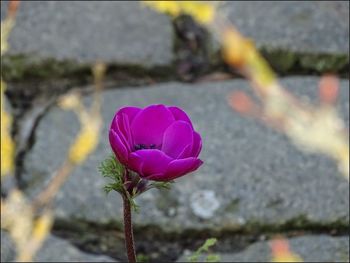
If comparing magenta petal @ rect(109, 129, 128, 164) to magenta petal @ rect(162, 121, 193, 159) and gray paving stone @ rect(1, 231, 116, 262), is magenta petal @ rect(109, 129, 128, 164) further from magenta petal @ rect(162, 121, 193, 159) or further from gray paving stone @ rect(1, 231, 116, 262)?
gray paving stone @ rect(1, 231, 116, 262)

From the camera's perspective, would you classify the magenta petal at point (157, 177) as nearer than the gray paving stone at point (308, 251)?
Yes

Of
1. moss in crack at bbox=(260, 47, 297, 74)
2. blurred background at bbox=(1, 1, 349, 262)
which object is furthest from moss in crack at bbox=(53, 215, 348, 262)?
moss in crack at bbox=(260, 47, 297, 74)

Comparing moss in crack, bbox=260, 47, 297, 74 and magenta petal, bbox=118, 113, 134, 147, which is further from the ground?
moss in crack, bbox=260, 47, 297, 74

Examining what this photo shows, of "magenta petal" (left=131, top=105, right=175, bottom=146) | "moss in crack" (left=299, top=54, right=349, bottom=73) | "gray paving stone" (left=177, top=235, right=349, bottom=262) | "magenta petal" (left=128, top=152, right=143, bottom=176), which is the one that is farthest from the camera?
"moss in crack" (left=299, top=54, right=349, bottom=73)

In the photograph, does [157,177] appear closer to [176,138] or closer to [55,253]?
[176,138]

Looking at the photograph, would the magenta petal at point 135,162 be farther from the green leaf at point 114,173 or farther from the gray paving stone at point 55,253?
the gray paving stone at point 55,253

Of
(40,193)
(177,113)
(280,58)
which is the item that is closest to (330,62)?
(280,58)

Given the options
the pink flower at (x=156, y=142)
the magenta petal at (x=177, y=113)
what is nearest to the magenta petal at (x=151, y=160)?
the pink flower at (x=156, y=142)
